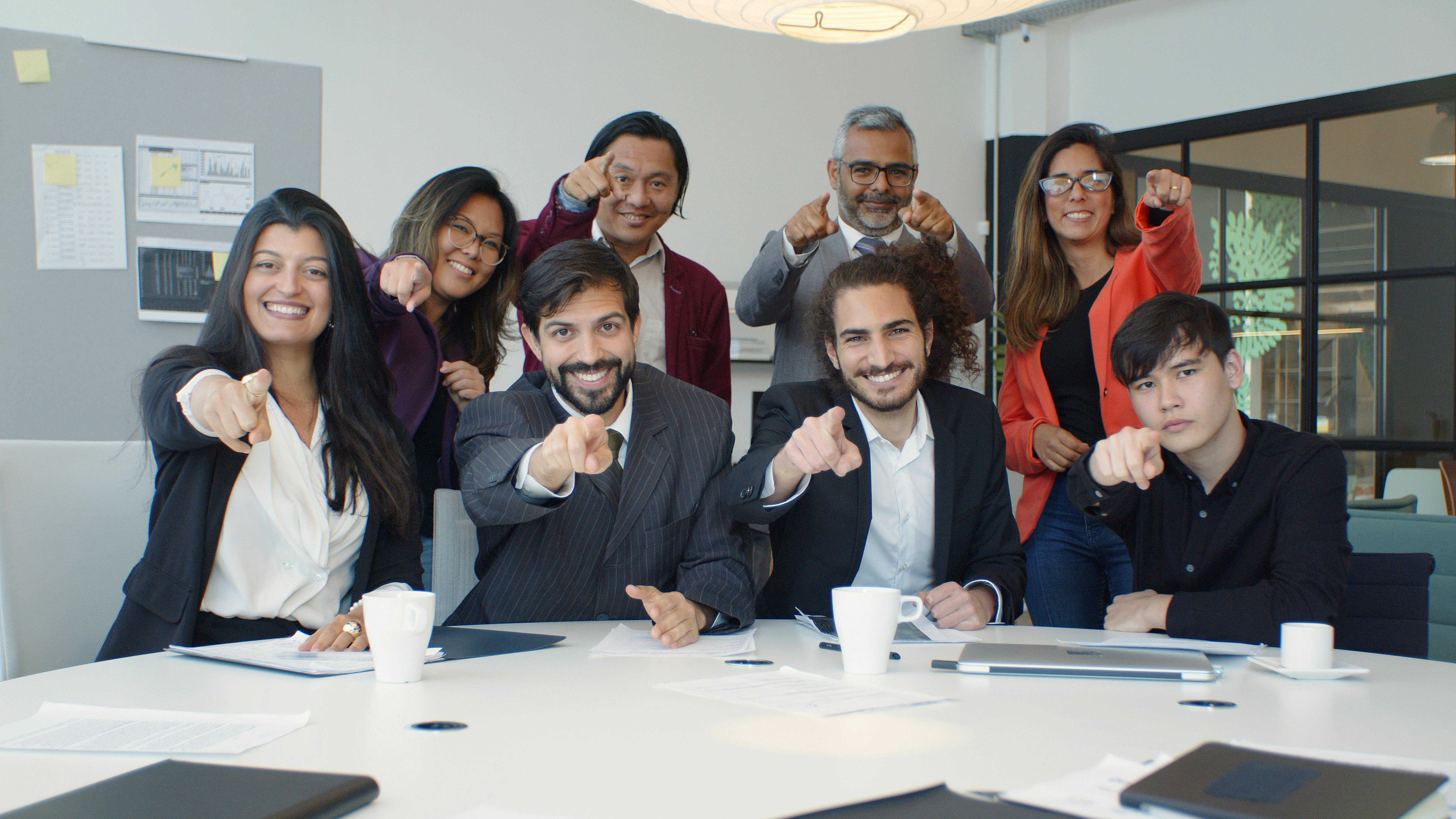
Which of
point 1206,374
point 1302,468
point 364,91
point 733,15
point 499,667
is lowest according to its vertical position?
point 499,667

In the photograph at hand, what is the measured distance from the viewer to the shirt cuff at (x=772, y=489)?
1759 mm

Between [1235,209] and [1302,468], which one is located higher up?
[1235,209]

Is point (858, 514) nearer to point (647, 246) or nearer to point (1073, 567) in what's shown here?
A: point (1073, 567)

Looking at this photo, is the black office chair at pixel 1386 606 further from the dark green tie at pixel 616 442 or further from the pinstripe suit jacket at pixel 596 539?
the dark green tie at pixel 616 442

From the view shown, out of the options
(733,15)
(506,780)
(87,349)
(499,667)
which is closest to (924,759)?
(506,780)

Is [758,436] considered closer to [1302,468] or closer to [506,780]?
[1302,468]

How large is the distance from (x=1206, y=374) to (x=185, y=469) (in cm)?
169

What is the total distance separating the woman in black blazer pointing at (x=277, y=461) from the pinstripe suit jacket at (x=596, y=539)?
0.51ft

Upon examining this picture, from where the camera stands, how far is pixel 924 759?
896 mm

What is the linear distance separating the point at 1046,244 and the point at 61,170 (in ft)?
7.81

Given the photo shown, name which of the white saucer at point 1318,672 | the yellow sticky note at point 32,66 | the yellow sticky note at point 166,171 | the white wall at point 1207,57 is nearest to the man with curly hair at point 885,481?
the white saucer at point 1318,672

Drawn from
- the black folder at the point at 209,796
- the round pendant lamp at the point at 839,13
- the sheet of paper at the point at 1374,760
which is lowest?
the sheet of paper at the point at 1374,760

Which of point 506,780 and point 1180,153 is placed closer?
point 506,780

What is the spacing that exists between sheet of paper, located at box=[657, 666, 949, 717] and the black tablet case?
341 millimetres
